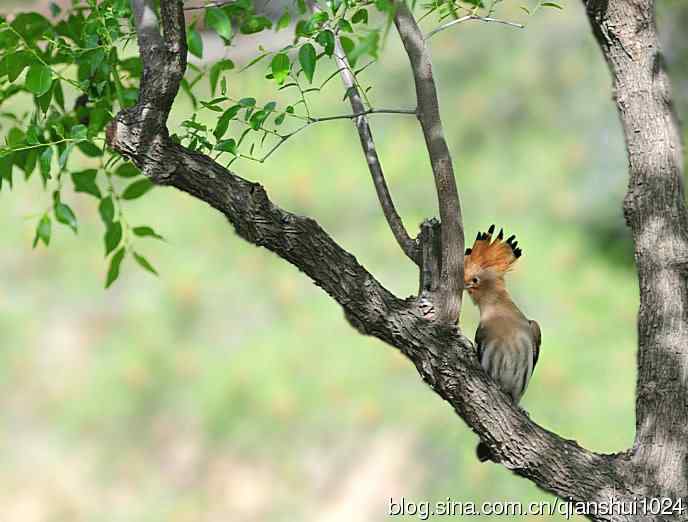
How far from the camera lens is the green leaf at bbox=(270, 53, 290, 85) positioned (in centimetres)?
187

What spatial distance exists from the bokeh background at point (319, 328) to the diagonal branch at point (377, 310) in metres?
Result: 2.48

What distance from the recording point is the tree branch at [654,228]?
2117mm

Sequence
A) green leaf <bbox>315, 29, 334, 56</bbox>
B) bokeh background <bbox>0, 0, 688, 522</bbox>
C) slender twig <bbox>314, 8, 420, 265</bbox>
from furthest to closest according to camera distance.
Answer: bokeh background <bbox>0, 0, 688, 522</bbox>, slender twig <bbox>314, 8, 420, 265</bbox>, green leaf <bbox>315, 29, 334, 56</bbox>

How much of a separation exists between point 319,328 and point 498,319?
2887mm

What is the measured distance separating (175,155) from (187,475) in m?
3.30

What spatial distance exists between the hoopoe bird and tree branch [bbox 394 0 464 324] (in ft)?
2.00

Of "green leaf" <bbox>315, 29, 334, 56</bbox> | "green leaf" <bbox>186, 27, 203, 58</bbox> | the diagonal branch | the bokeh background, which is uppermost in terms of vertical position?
the bokeh background

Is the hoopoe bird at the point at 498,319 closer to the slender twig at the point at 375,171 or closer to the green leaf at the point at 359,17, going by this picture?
the slender twig at the point at 375,171

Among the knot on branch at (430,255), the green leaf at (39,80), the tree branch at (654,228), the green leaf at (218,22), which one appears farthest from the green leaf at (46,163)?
the tree branch at (654,228)

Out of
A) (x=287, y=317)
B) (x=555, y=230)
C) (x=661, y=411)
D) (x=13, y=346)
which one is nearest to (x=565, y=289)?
(x=555, y=230)

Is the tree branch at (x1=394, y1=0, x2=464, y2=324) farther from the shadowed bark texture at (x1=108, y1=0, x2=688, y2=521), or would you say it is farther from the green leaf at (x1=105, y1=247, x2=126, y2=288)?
the green leaf at (x1=105, y1=247, x2=126, y2=288)

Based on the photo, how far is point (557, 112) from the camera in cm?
687

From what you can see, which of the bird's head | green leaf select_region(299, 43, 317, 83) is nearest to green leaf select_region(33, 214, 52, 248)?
green leaf select_region(299, 43, 317, 83)

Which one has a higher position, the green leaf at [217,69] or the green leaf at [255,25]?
the green leaf at [217,69]
